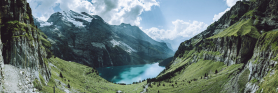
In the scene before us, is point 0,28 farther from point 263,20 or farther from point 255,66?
point 263,20

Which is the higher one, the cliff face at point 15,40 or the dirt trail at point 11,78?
the cliff face at point 15,40

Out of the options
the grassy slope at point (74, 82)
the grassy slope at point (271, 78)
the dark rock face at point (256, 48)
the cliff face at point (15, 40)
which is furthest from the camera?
the grassy slope at point (74, 82)

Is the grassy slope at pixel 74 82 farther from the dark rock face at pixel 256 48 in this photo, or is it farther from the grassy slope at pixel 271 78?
the dark rock face at pixel 256 48

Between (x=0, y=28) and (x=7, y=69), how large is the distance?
12.3 metres

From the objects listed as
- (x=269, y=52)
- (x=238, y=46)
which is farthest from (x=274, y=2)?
(x=269, y=52)

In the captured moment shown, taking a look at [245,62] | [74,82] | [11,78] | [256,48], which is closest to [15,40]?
[11,78]

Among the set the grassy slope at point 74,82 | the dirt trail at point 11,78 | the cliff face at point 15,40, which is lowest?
the grassy slope at point 74,82

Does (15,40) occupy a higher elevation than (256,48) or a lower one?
higher

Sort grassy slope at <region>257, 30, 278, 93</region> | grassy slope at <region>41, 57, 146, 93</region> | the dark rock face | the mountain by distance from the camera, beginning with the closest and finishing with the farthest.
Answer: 1. grassy slope at <region>257, 30, 278, 93</region>
2. the mountain
3. the dark rock face
4. grassy slope at <region>41, 57, 146, 93</region>

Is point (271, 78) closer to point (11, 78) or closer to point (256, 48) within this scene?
point (256, 48)

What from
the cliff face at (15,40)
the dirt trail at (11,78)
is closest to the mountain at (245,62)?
the dirt trail at (11,78)

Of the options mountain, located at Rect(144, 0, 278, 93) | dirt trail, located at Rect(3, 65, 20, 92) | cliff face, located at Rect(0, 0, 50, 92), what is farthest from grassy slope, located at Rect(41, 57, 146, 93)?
mountain, located at Rect(144, 0, 278, 93)

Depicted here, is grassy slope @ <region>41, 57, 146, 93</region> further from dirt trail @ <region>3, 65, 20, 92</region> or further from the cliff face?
dirt trail @ <region>3, 65, 20, 92</region>

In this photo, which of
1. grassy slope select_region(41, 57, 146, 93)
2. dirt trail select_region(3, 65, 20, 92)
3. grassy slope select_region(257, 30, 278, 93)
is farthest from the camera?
grassy slope select_region(41, 57, 146, 93)
